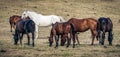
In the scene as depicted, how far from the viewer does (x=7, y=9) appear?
48.7m

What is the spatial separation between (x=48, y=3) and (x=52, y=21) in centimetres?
2446

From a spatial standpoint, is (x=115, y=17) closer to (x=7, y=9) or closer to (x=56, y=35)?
(x=7, y=9)

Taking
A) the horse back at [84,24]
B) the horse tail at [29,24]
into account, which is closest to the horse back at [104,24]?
the horse back at [84,24]

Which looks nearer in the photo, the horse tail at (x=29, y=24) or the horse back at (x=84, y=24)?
the horse tail at (x=29, y=24)

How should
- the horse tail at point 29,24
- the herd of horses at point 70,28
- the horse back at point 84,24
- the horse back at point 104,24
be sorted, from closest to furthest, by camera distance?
the herd of horses at point 70,28
the horse tail at point 29,24
the horse back at point 104,24
the horse back at point 84,24

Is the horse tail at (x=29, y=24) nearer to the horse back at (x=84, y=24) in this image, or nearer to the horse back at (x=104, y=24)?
the horse back at (x=84, y=24)

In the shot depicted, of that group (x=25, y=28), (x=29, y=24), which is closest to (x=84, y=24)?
(x=29, y=24)

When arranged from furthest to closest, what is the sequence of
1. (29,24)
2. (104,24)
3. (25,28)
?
(104,24)
(25,28)
(29,24)

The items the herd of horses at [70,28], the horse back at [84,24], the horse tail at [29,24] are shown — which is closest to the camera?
the herd of horses at [70,28]

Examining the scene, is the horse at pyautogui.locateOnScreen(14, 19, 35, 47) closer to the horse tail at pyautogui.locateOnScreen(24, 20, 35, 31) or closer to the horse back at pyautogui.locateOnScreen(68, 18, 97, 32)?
the horse tail at pyautogui.locateOnScreen(24, 20, 35, 31)

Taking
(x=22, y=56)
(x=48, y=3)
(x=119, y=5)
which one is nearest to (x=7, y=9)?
(x=48, y=3)

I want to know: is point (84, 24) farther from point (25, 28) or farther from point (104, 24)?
point (25, 28)

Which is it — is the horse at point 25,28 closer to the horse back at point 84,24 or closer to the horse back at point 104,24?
the horse back at point 84,24

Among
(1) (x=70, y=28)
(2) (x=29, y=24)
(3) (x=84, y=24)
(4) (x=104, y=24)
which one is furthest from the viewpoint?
(3) (x=84, y=24)
